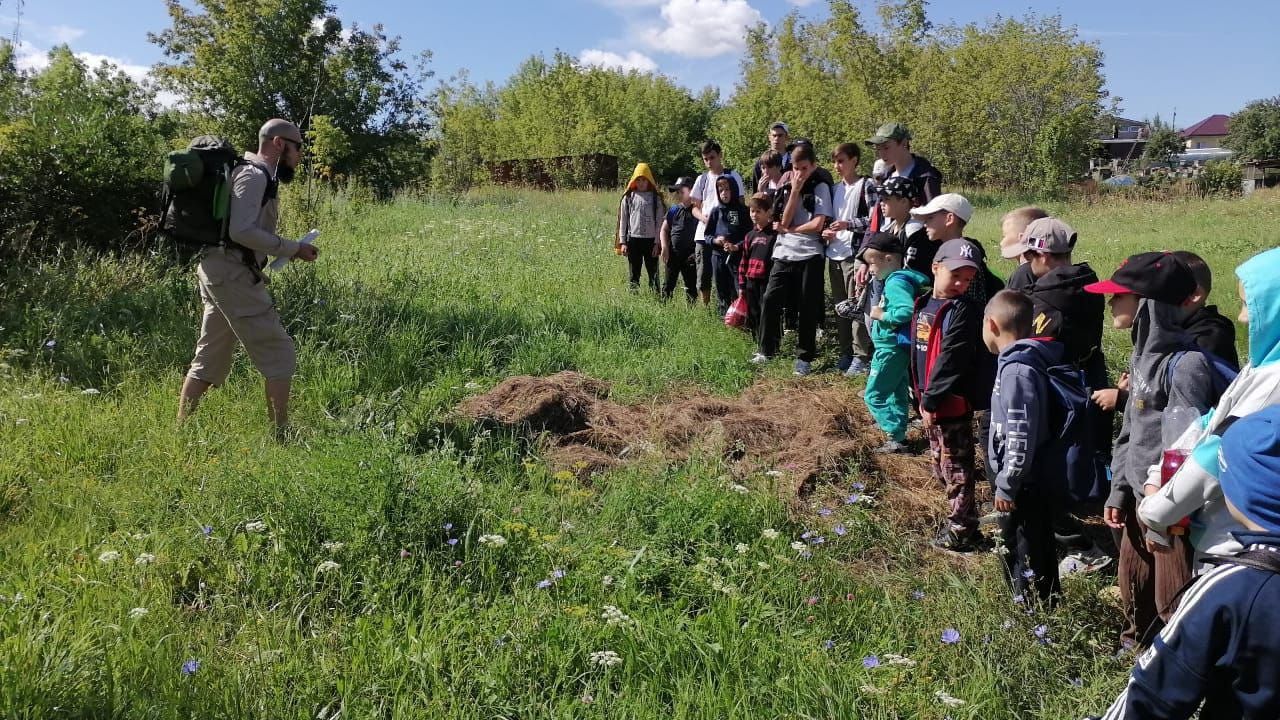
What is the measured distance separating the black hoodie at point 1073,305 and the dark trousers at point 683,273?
4984mm

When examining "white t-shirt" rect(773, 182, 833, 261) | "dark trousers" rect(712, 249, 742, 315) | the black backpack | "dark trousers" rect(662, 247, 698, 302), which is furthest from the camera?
"dark trousers" rect(662, 247, 698, 302)

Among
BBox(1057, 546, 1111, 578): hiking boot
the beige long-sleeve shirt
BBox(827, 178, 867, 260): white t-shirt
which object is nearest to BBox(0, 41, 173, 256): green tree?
the beige long-sleeve shirt

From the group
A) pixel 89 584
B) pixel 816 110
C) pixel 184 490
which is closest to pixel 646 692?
pixel 89 584

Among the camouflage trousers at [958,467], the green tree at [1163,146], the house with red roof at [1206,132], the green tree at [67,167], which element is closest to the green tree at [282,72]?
the green tree at [67,167]

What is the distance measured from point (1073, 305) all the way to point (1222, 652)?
8.03 ft

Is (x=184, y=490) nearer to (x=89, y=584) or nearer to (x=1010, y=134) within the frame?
(x=89, y=584)

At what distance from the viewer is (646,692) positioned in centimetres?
269

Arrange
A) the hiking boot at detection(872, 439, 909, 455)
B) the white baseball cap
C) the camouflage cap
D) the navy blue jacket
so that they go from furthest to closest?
1. the camouflage cap
2. the hiking boot at detection(872, 439, 909, 455)
3. the white baseball cap
4. the navy blue jacket

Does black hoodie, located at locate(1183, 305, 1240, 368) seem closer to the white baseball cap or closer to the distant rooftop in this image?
the white baseball cap

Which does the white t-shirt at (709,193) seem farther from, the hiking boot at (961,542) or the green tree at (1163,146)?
the green tree at (1163,146)

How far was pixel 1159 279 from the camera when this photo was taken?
299cm

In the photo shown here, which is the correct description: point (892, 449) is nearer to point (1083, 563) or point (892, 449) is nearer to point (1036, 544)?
point (1083, 563)

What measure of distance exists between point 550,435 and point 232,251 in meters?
2.14

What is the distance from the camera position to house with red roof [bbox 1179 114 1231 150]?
100750 millimetres
